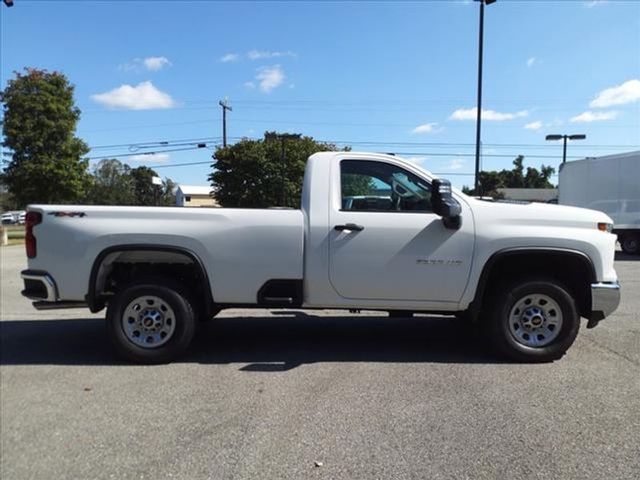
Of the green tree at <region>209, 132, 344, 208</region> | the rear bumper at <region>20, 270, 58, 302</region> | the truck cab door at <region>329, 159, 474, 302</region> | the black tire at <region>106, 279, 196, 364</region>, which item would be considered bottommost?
the black tire at <region>106, 279, 196, 364</region>

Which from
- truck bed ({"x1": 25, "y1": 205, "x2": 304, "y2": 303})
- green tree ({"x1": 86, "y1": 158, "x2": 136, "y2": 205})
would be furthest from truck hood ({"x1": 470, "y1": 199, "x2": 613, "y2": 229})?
green tree ({"x1": 86, "y1": 158, "x2": 136, "y2": 205})

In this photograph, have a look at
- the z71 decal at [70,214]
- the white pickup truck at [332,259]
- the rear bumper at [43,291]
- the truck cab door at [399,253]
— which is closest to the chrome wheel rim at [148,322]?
the white pickup truck at [332,259]

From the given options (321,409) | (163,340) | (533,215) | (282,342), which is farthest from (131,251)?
(533,215)

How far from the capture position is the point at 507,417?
13.9 ft

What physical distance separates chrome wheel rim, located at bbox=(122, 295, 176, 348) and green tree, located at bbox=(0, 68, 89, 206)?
26680 mm

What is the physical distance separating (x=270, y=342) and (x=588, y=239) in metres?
3.49

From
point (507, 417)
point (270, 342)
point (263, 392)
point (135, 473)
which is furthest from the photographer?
point (270, 342)

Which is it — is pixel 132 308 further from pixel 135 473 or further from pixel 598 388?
pixel 598 388

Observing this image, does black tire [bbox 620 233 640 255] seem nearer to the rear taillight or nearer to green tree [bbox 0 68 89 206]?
the rear taillight

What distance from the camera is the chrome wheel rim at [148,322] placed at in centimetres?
560

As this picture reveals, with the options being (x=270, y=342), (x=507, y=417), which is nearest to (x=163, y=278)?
(x=270, y=342)

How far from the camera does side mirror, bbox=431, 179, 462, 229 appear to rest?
532cm

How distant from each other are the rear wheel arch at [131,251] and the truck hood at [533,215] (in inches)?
108

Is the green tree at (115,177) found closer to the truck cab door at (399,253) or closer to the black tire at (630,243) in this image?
the black tire at (630,243)
